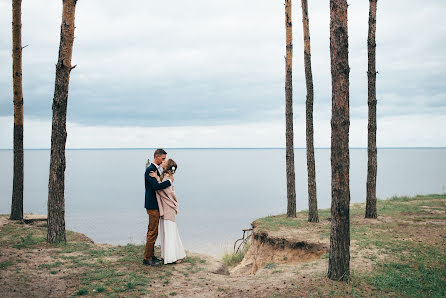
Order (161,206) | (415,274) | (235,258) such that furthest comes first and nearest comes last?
(235,258)
(161,206)
(415,274)

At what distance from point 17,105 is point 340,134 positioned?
44.4ft

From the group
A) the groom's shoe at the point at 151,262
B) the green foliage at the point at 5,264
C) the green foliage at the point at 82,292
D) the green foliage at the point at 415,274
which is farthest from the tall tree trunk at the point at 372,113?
the green foliage at the point at 5,264

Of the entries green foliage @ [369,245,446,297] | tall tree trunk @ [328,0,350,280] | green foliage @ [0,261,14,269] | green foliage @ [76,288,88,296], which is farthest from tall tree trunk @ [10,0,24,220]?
green foliage @ [369,245,446,297]

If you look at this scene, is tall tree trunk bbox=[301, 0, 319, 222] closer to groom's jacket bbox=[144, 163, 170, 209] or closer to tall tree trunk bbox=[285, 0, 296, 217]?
tall tree trunk bbox=[285, 0, 296, 217]

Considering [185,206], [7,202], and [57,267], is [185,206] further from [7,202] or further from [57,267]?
[57,267]

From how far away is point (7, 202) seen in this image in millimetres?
44406

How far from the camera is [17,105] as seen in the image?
15078 millimetres

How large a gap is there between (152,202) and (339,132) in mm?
5114

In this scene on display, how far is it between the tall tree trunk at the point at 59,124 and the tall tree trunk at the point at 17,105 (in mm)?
4674

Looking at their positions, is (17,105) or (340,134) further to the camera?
(17,105)

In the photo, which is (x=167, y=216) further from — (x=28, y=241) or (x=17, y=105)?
(x=17, y=105)

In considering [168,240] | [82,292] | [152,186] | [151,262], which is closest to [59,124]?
[152,186]

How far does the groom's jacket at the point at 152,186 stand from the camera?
9.40 metres

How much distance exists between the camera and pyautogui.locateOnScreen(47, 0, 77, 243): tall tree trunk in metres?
11.3
